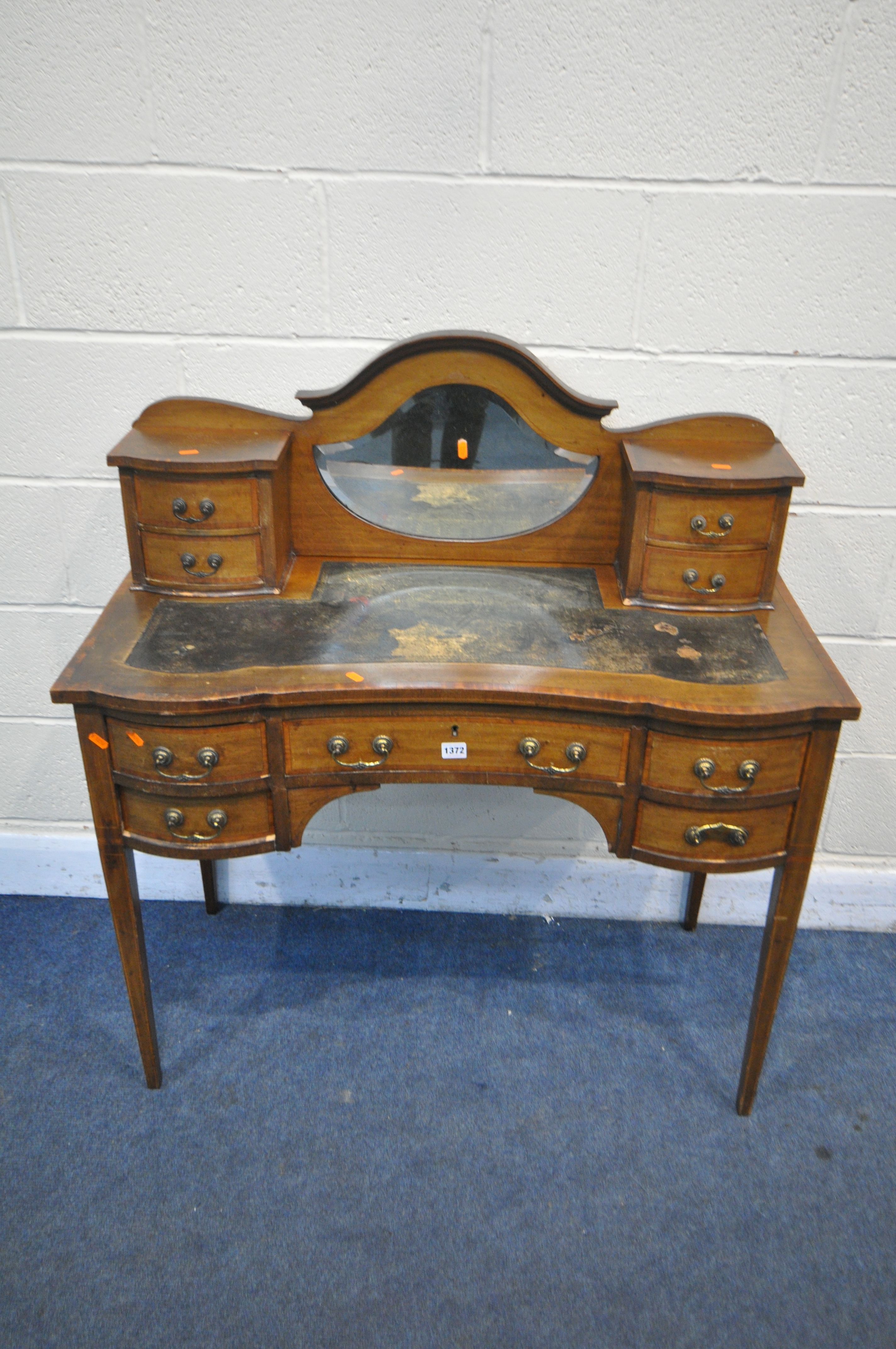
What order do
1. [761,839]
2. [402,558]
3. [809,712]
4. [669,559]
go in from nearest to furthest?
[809,712] < [761,839] < [669,559] < [402,558]

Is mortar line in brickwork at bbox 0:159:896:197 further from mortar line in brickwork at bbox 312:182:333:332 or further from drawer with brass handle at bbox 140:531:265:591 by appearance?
drawer with brass handle at bbox 140:531:265:591

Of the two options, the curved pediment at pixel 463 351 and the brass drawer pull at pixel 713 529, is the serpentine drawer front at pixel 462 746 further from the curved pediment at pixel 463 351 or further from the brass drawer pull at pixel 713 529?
the curved pediment at pixel 463 351

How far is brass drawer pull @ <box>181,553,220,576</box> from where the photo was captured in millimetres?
1954

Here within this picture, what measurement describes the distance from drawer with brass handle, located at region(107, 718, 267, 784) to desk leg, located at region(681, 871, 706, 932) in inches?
48.8

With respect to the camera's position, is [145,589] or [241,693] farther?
[145,589]

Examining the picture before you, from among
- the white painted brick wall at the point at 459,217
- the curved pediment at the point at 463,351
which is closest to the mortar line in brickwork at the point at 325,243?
the white painted brick wall at the point at 459,217

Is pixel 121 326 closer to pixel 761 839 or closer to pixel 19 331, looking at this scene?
pixel 19 331

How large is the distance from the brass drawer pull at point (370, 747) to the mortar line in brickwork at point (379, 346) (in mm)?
860

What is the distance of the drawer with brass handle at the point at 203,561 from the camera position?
1950mm

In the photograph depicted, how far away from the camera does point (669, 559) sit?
195 cm

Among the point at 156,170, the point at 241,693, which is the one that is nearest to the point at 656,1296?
the point at 241,693

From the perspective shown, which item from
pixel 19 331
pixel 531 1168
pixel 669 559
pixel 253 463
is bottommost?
pixel 531 1168

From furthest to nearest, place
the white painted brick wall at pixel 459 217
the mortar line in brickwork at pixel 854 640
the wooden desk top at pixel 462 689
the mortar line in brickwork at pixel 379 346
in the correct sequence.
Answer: the mortar line in brickwork at pixel 854 640, the mortar line in brickwork at pixel 379 346, the white painted brick wall at pixel 459 217, the wooden desk top at pixel 462 689

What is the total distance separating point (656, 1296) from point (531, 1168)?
0.32 metres
